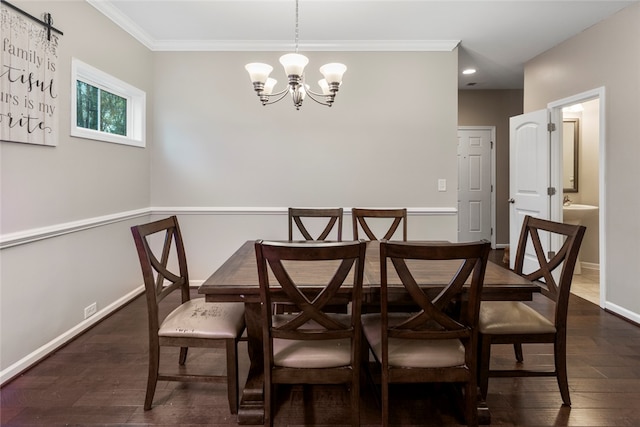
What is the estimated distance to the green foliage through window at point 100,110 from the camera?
9.14 ft

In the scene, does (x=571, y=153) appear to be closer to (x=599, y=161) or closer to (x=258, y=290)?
(x=599, y=161)

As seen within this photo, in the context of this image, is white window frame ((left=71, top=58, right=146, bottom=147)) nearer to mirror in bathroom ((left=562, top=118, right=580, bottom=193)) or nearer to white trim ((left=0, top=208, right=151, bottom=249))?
white trim ((left=0, top=208, right=151, bottom=249))

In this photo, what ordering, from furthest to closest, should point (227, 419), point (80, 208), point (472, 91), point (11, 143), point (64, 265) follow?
point (472, 91) < point (80, 208) < point (64, 265) < point (11, 143) < point (227, 419)

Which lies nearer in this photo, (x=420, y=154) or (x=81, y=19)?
(x=81, y=19)

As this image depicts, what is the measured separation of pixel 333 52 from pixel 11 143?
2834 millimetres

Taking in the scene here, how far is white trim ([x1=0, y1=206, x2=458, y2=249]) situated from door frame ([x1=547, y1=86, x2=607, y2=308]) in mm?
1137

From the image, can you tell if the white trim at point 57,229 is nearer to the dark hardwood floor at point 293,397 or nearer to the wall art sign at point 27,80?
the wall art sign at point 27,80

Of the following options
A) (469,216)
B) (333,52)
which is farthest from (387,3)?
(469,216)

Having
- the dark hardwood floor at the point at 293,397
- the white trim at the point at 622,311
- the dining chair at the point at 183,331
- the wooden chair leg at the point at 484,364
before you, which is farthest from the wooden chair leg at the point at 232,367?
the white trim at the point at 622,311

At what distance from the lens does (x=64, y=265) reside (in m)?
2.50

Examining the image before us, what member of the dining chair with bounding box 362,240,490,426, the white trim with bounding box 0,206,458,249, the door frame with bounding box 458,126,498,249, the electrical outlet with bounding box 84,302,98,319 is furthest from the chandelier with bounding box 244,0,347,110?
the door frame with bounding box 458,126,498,249

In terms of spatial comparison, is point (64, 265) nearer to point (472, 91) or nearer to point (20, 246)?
point (20, 246)

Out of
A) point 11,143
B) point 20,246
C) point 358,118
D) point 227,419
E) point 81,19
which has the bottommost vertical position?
point 227,419

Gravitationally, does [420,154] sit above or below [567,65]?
below
